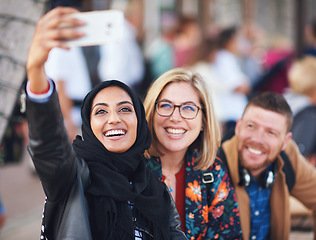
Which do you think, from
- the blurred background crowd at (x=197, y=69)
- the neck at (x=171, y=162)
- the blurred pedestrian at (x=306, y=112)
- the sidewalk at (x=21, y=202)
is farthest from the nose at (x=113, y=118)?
the sidewalk at (x=21, y=202)

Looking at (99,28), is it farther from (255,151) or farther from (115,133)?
(255,151)

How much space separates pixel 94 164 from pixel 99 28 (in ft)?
2.02

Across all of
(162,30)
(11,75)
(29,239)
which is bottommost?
(29,239)

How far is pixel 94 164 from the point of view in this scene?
2.11 m

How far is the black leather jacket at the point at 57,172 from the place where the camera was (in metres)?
1.78

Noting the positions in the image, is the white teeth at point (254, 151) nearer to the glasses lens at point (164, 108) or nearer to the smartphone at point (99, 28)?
the glasses lens at point (164, 108)

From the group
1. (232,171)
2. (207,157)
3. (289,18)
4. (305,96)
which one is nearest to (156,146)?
(207,157)

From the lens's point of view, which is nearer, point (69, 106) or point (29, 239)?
point (29, 239)

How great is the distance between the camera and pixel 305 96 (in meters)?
4.91

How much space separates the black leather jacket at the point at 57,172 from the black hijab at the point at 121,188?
0.27ft

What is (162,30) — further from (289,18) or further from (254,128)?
(254,128)

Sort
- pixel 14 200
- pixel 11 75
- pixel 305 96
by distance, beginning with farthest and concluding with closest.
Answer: pixel 14 200, pixel 305 96, pixel 11 75

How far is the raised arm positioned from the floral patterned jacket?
3.41ft

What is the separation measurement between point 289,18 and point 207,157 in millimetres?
18264
